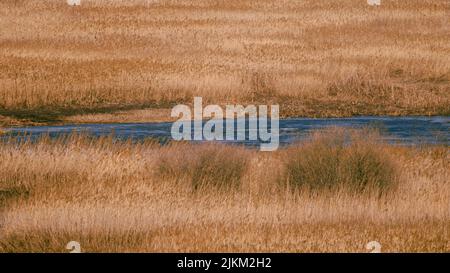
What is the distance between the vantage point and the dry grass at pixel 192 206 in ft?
44.6

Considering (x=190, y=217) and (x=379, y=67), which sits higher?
(x=379, y=67)

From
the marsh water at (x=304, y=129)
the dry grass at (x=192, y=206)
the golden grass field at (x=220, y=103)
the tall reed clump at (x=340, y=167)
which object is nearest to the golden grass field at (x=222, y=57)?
the golden grass field at (x=220, y=103)

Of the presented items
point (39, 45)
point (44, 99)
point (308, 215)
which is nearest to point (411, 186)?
point (308, 215)

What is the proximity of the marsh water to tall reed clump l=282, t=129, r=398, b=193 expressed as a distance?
7.17 meters

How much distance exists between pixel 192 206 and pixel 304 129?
533 inches

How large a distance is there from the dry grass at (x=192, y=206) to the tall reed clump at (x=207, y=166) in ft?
0.07

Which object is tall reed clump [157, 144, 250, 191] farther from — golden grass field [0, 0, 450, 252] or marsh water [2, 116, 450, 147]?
marsh water [2, 116, 450, 147]

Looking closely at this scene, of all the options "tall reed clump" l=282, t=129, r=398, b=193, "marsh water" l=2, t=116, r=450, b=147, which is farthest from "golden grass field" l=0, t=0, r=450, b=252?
"marsh water" l=2, t=116, r=450, b=147

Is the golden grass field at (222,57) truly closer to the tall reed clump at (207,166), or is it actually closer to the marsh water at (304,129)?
the marsh water at (304,129)

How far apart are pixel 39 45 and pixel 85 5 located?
528 inches

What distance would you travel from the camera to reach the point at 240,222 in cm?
1442

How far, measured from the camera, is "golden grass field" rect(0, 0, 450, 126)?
108ft

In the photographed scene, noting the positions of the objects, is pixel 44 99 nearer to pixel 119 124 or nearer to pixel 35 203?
pixel 119 124

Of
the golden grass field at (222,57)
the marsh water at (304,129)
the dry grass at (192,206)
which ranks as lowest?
the dry grass at (192,206)
